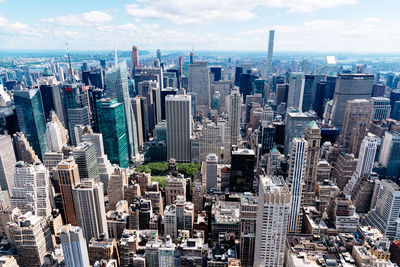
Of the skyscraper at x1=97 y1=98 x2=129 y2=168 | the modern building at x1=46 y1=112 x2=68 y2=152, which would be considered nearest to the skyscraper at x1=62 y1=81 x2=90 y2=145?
the modern building at x1=46 y1=112 x2=68 y2=152

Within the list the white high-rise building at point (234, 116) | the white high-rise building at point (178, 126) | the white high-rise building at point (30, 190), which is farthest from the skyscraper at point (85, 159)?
the white high-rise building at point (234, 116)

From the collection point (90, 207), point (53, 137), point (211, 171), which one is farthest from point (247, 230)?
point (53, 137)

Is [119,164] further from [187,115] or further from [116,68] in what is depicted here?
[116,68]

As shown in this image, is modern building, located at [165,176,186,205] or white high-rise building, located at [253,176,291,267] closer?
white high-rise building, located at [253,176,291,267]

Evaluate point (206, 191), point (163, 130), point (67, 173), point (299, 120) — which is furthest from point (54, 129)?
point (299, 120)

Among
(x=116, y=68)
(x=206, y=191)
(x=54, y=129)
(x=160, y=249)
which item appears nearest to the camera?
(x=160, y=249)

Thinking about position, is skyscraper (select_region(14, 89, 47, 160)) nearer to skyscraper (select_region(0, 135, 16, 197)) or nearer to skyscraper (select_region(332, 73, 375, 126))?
skyscraper (select_region(0, 135, 16, 197))
